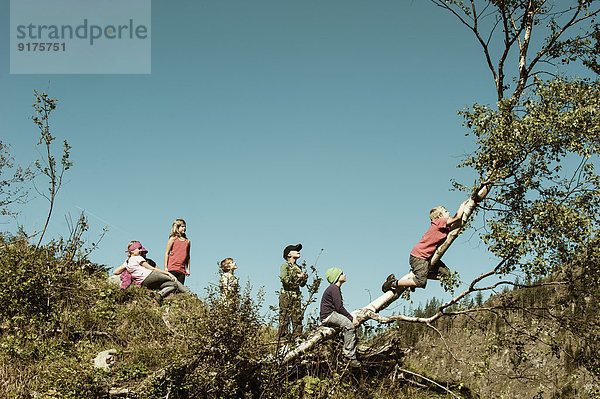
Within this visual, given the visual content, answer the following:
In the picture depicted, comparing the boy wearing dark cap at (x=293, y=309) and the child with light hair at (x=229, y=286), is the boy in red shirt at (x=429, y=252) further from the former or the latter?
the child with light hair at (x=229, y=286)

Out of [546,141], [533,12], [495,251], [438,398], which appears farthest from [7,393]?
[533,12]

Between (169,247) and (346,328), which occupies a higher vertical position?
(169,247)

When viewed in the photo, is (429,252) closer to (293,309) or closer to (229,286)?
(293,309)

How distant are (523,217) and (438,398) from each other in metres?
4.32

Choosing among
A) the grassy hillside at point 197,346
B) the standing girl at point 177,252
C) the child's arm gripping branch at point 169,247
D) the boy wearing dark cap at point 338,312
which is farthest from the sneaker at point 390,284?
the child's arm gripping branch at point 169,247

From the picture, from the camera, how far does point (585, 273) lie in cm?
870

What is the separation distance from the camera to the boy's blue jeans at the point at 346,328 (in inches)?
354

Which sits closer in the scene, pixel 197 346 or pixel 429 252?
pixel 197 346

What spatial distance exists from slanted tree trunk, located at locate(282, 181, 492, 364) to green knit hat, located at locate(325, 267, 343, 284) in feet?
2.94

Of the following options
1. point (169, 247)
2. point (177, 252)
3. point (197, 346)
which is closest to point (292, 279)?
point (197, 346)

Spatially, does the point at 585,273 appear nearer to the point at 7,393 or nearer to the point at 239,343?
the point at 239,343

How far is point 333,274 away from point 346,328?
1.03 meters

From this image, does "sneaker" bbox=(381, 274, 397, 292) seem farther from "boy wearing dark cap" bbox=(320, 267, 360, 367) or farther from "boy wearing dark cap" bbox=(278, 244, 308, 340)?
"boy wearing dark cap" bbox=(278, 244, 308, 340)

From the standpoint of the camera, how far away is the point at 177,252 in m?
12.5
